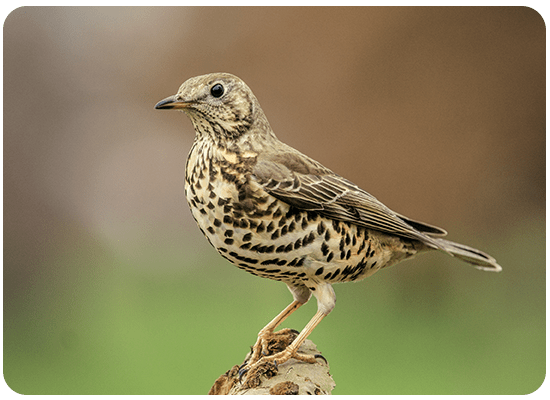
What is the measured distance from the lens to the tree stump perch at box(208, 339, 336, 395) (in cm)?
222

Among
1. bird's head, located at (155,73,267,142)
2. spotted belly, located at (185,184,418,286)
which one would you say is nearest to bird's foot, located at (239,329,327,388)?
spotted belly, located at (185,184,418,286)

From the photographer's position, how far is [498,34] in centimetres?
309

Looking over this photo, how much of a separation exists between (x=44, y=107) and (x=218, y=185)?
177 cm

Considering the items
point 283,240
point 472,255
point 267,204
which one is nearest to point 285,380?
point 283,240

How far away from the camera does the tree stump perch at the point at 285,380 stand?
2.22 metres

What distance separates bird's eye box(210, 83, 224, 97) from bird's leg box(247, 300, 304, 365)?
1059 mm

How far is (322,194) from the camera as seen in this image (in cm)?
225

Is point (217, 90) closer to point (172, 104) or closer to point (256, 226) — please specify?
point (172, 104)

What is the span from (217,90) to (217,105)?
59mm

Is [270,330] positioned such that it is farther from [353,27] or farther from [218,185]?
[353,27]

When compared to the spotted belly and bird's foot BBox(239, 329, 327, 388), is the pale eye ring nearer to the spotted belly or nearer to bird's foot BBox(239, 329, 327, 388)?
the spotted belly

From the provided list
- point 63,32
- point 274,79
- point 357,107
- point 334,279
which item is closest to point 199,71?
point 274,79

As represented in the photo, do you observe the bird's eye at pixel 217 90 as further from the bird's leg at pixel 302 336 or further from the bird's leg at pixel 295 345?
the bird's leg at pixel 295 345

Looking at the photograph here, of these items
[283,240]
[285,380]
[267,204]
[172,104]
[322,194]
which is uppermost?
[172,104]
